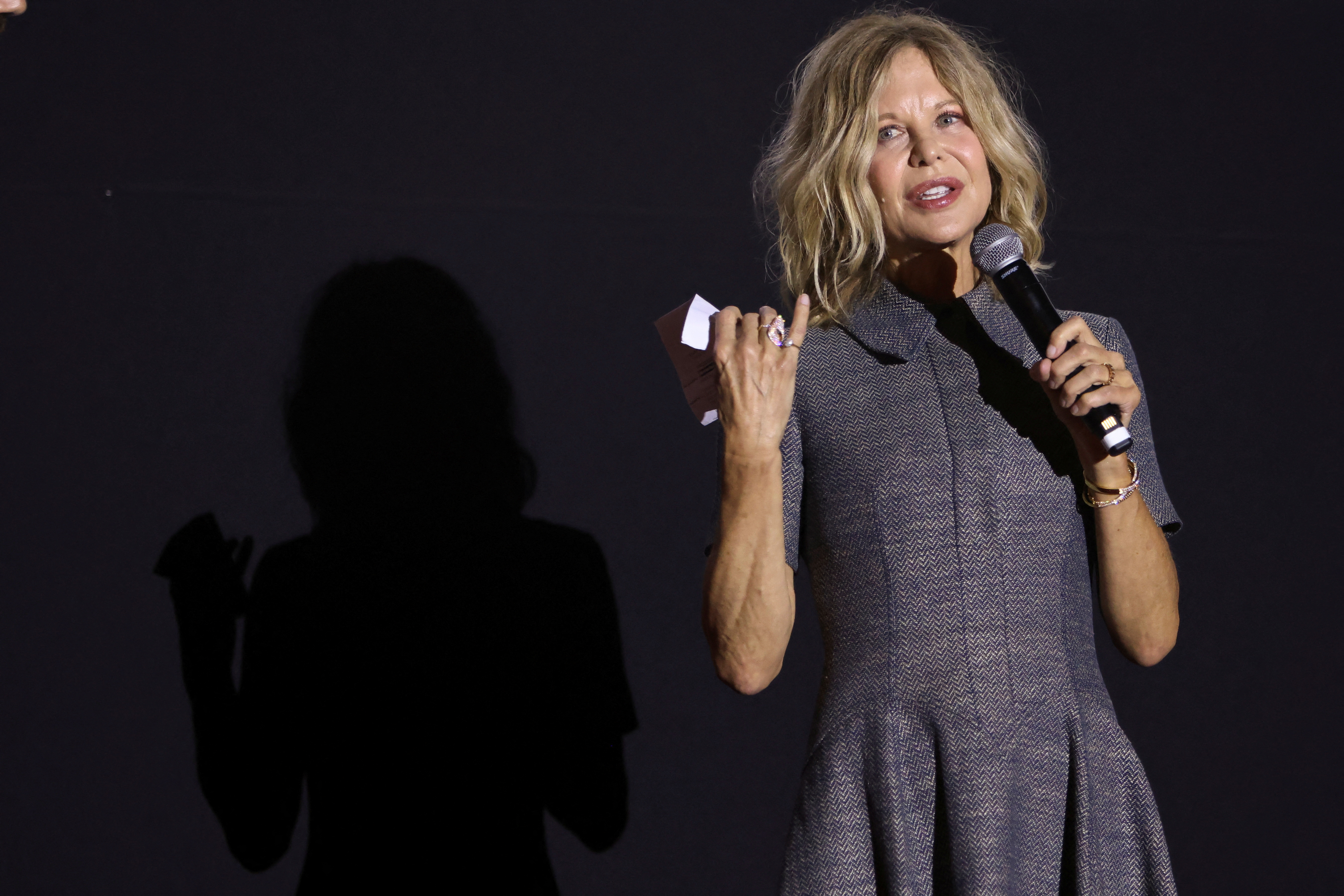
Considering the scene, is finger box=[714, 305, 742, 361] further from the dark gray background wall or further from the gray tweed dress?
the dark gray background wall

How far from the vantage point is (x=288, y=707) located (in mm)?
1815

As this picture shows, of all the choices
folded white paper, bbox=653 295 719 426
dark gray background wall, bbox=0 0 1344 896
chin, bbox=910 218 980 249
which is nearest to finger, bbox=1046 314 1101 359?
chin, bbox=910 218 980 249

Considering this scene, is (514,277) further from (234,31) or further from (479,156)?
(234,31)

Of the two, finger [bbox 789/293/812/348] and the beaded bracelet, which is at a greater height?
finger [bbox 789/293/812/348]

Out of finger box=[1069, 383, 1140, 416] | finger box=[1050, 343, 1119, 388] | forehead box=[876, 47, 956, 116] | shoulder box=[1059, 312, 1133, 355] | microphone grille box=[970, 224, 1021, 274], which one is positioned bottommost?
finger box=[1069, 383, 1140, 416]

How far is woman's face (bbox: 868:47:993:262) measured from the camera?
1250mm

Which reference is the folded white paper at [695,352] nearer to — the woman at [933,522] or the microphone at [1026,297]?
the woman at [933,522]

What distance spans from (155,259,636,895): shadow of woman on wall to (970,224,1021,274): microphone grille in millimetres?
957

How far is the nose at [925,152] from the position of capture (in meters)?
1.25

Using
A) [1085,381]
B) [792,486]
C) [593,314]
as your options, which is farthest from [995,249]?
[593,314]

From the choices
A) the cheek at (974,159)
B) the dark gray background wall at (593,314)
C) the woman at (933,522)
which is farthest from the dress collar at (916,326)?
the dark gray background wall at (593,314)

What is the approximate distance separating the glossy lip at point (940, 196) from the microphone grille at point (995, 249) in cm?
8

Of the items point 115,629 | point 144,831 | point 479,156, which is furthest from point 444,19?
point 144,831

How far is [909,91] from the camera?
1285 millimetres
